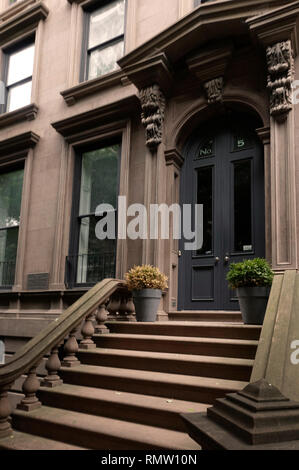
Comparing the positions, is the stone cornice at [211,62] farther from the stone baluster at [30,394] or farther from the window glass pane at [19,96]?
the stone baluster at [30,394]

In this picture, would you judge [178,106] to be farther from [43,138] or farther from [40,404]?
[40,404]

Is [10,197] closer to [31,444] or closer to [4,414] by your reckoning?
[4,414]

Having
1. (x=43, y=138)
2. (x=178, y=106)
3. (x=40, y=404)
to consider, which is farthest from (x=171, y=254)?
(x=43, y=138)

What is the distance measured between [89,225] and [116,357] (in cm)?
399

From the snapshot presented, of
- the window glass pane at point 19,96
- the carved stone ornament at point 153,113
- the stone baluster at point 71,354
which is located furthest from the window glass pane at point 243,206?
the window glass pane at point 19,96

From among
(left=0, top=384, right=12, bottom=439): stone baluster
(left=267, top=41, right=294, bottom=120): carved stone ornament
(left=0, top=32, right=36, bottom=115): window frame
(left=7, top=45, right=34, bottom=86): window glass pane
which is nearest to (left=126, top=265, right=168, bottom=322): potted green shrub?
(left=0, top=384, right=12, bottom=439): stone baluster

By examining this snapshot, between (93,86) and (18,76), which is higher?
(18,76)

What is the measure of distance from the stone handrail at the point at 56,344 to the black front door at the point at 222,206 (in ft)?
4.57

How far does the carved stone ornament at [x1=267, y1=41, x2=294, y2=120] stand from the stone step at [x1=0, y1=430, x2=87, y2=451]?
5.14 meters

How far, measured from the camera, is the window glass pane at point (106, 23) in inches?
340

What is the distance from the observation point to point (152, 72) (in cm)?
674

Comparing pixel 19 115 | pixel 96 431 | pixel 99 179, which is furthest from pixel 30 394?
pixel 19 115

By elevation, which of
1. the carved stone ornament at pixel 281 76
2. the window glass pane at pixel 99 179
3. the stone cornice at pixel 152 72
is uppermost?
the stone cornice at pixel 152 72

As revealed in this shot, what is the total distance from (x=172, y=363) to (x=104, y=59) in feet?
23.9
